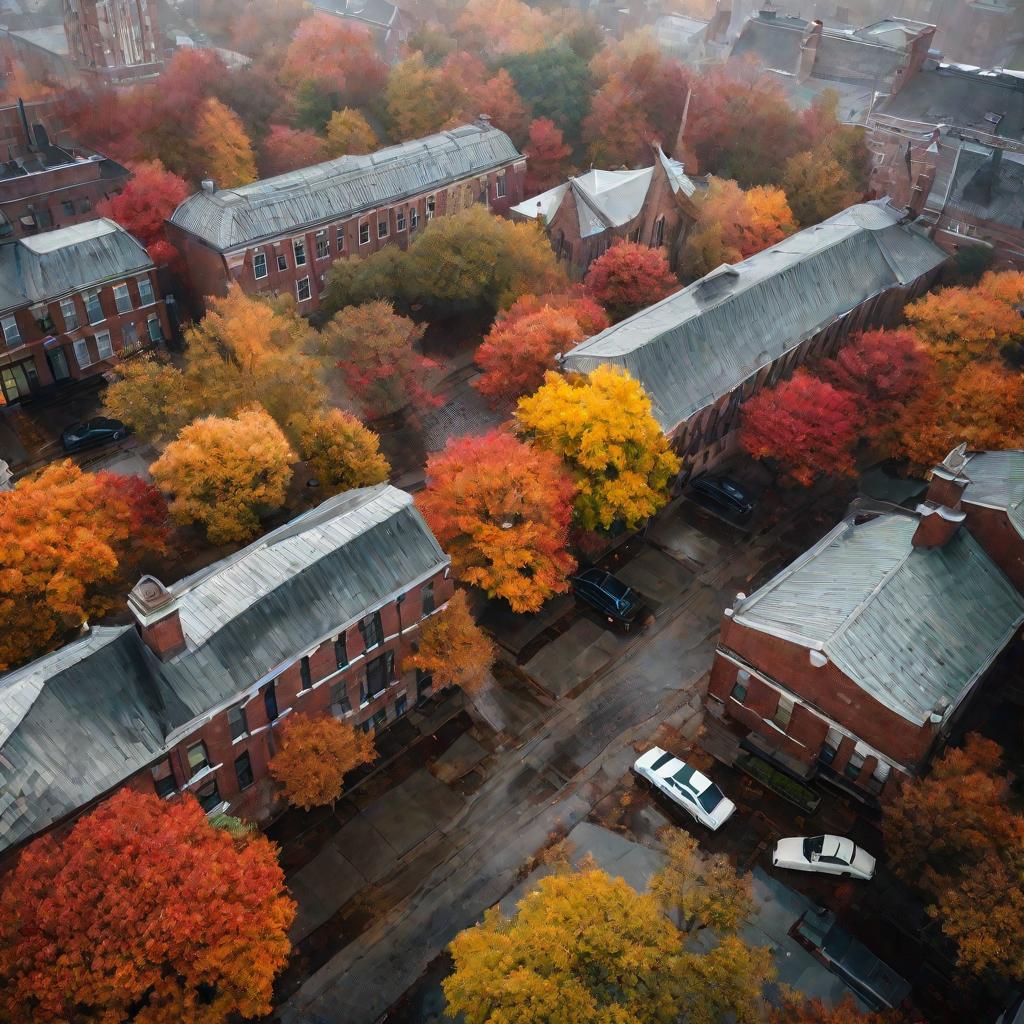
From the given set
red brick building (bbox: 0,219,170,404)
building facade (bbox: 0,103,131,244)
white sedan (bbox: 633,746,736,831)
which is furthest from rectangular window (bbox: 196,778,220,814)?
building facade (bbox: 0,103,131,244)

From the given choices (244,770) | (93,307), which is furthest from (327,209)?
(244,770)

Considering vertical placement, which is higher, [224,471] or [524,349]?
[524,349]

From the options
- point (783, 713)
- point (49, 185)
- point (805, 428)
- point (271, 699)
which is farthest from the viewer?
point (49, 185)

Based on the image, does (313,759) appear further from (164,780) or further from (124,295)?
(124,295)

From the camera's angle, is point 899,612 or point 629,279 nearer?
point 899,612

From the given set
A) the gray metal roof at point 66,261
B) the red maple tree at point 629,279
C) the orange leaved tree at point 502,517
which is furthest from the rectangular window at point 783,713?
the gray metal roof at point 66,261

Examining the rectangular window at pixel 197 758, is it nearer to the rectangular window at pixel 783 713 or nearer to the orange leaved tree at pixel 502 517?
the orange leaved tree at pixel 502 517
